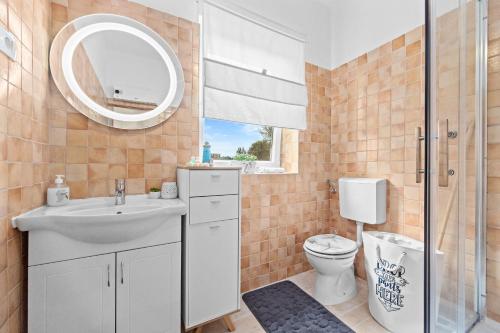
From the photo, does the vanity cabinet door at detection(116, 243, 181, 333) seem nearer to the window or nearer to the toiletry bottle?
the toiletry bottle

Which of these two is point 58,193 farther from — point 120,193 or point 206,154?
point 206,154

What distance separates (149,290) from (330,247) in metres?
1.29

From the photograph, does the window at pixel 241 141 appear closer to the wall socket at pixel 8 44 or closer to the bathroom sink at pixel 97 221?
the bathroom sink at pixel 97 221

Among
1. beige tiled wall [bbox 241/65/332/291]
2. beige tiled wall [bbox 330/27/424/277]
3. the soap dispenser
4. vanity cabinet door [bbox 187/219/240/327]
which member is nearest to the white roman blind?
beige tiled wall [bbox 241/65/332/291]

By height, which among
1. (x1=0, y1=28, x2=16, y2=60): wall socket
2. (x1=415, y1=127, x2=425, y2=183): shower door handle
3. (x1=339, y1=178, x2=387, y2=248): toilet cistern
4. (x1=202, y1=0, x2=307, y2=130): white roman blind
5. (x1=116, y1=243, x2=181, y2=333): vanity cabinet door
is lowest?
(x1=116, y1=243, x2=181, y2=333): vanity cabinet door

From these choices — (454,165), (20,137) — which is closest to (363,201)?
(454,165)

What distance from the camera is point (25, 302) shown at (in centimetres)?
105

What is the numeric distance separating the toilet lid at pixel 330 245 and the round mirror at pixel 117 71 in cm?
147

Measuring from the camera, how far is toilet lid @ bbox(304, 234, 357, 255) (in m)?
1.63

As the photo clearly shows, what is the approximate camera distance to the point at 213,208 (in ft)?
4.41

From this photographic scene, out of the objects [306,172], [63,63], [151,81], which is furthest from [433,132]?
[63,63]

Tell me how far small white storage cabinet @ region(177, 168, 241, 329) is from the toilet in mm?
675

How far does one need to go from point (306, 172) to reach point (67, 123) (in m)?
1.88

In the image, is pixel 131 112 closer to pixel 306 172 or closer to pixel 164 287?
pixel 164 287
